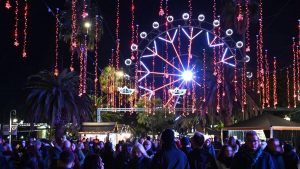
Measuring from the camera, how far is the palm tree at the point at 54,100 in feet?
122

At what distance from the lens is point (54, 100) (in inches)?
1478

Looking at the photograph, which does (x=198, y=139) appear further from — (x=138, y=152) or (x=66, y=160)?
(x=66, y=160)

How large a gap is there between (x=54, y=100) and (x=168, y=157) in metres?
31.2

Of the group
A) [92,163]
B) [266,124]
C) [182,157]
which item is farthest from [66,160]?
[266,124]

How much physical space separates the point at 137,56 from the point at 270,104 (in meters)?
20.0

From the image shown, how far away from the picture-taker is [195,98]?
4288 cm

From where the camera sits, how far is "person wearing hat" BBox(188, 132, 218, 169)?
29.0 feet

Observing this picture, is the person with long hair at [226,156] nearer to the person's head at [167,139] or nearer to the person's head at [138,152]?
the person's head at [138,152]

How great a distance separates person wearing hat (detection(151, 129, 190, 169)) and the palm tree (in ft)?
97.9

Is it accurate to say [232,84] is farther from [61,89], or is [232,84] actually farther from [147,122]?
[147,122]

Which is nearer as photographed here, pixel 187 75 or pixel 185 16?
pixel 187 75

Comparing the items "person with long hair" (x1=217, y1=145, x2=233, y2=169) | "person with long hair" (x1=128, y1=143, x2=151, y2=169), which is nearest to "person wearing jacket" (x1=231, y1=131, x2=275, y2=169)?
"person with long hair" (x1=128, y1=143, x2=151, y2=169)

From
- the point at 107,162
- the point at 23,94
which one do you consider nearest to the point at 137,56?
the point at 23,94

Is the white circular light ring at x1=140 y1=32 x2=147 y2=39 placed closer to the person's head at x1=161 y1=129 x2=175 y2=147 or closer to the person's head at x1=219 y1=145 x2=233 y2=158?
the person's head at x1=219 y1=145 x2=233 y2=158
